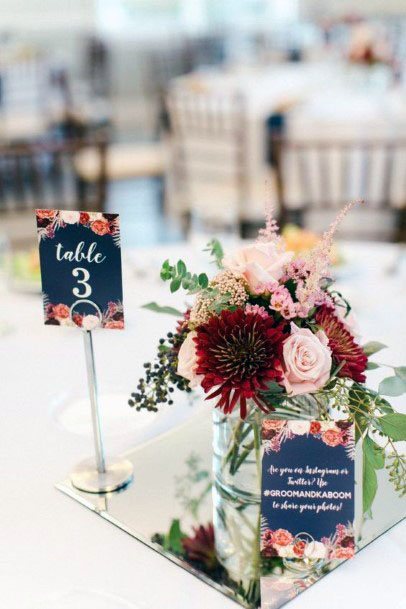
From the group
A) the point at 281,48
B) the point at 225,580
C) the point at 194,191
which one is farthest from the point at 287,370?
the point at 281,48

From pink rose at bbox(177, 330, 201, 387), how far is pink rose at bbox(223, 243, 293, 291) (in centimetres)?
9

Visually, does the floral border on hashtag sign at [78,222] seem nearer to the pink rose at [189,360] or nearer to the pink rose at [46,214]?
the pink rose at [46,214]

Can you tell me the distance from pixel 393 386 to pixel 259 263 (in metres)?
0.22

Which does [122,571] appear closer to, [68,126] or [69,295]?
[69,295]

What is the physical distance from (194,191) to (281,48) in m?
3.62

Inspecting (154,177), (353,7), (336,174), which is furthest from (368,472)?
(353,7)

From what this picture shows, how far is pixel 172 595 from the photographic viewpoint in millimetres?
914

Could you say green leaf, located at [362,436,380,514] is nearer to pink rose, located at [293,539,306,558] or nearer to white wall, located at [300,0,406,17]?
pink rose, located at [293,539,306,558]

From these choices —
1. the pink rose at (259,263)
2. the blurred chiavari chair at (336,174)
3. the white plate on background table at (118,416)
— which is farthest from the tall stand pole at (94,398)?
the blurred chiavari chair at (336,174)

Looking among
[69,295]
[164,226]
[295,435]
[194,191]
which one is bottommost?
[164,226]

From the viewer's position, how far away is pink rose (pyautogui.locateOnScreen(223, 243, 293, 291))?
0.92 metres

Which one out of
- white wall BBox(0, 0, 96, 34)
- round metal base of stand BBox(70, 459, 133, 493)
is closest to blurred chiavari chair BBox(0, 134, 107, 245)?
round metal base of stand BBox(70, 459, 133, 493)

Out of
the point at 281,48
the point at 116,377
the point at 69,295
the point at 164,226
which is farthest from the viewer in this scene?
the point at 281,48

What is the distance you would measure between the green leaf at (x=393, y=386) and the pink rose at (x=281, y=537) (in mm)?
204
